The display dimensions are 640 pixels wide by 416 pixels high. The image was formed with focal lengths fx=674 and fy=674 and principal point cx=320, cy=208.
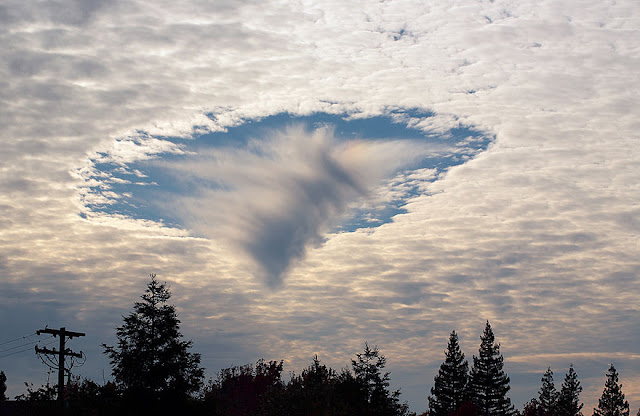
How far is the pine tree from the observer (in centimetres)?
10606

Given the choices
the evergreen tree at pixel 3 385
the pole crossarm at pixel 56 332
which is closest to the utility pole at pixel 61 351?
the pole crossarm at pixel 56 332

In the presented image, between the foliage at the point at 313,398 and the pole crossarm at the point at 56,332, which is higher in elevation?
the pole crossarm at the point at 56,332

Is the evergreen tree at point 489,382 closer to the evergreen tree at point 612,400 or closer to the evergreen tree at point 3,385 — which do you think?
the evergreen tree at point 612,400

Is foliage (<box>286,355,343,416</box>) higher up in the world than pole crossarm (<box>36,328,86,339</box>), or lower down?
lower down

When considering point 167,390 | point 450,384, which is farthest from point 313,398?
point 450,384

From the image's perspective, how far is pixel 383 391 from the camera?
242 ft

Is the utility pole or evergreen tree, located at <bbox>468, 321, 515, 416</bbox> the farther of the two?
evergreen tree, located at <bbox>468, 321, 515, 416</bbox>

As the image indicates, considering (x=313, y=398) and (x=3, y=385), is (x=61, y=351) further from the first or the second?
(x=3, y=385)

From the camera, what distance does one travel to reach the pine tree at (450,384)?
348 ft

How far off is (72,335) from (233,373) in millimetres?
100256

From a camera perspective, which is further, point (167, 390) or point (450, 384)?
point (450, 384)

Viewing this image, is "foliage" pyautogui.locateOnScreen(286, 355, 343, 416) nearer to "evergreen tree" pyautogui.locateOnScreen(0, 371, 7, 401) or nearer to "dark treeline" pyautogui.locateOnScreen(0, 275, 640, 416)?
"dark treeline" pyautogui.locateOnScreen(0, 275, 640, 416)

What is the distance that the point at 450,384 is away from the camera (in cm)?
10694

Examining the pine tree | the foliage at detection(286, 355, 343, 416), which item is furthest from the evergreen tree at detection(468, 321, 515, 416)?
the foliage at detection(286, 355, 343, 416)
